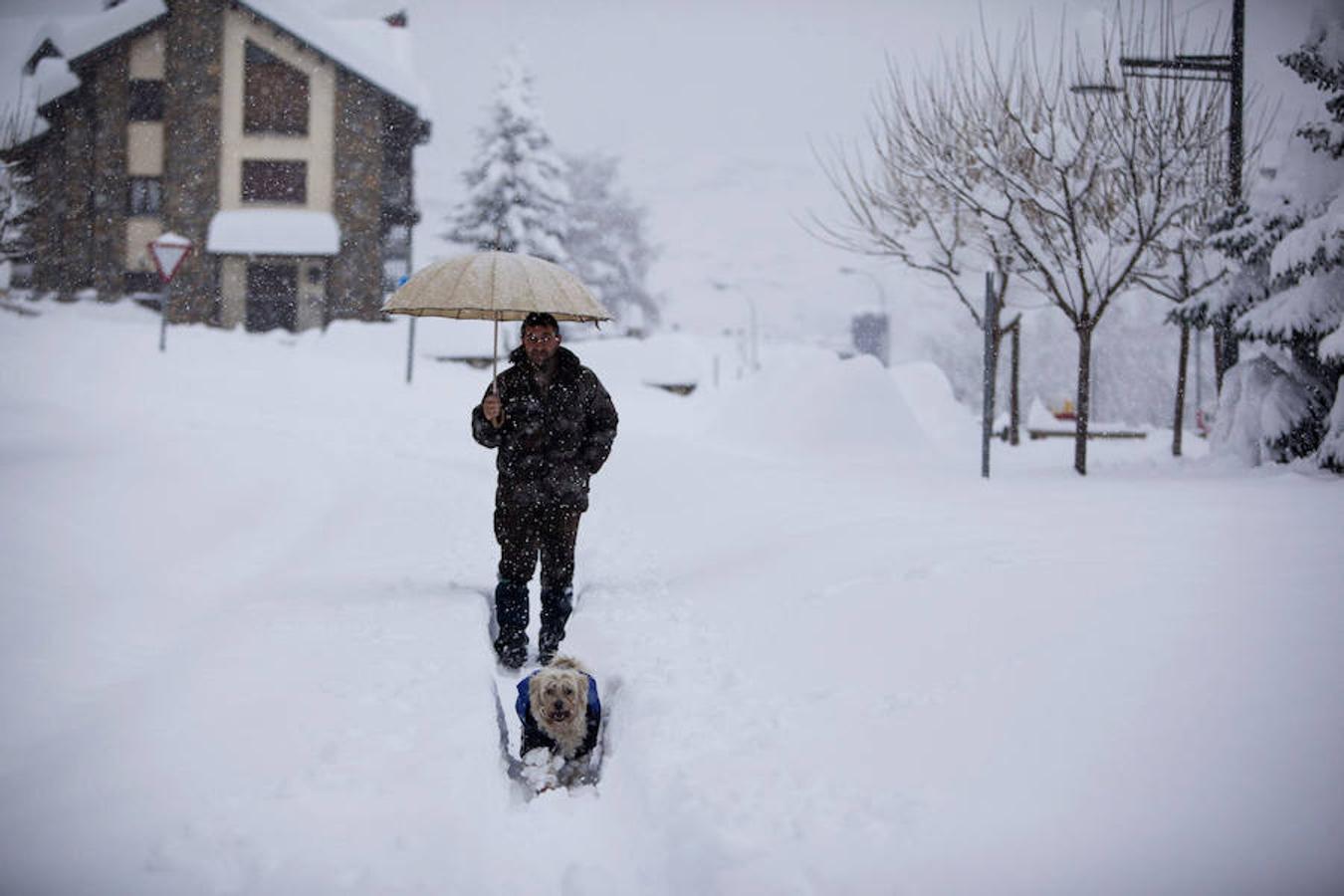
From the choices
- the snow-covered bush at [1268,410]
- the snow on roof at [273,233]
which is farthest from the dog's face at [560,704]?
the snow on roof at [273,233]

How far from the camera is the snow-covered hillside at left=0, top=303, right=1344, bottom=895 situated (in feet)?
9.38

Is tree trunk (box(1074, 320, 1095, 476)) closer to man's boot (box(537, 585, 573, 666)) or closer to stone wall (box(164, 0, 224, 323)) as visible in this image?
man's boot (box(537, 585, 573, 666))

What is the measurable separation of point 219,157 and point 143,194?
3115 mm

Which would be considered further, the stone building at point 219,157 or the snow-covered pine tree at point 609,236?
the snow-covered pine tree at point 609,236

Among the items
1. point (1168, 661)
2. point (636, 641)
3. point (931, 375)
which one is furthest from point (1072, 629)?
point (931, 375)

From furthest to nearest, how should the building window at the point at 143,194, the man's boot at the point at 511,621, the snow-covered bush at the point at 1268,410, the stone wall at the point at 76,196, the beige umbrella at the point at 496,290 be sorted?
the building window at the point at 143,194 → the stone wall at the point at 76,196 → the snow-covered bush at the point at 1268,410 → the man's boot at the point at 511,621 → the beige umbrella at the point at 496,290

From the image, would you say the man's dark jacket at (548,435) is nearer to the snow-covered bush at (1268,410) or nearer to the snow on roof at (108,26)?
the snow-covered bush at (1268,410)

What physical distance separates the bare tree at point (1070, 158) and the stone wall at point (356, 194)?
68.9 feet

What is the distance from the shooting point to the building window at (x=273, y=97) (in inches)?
1113

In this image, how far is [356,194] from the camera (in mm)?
28922

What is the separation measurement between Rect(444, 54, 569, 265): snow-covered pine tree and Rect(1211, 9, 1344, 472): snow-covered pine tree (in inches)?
1113

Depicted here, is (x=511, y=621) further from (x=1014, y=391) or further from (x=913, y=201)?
(x=1014, y=391)

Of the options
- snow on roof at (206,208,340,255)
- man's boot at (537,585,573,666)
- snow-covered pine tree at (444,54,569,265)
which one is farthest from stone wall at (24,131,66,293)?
man's boot at (537,585,573,666)

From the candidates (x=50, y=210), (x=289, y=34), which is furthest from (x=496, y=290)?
(x=50, y=210)
